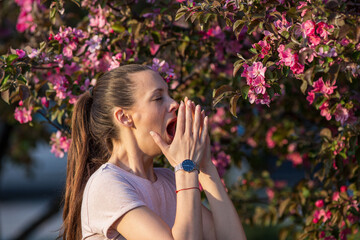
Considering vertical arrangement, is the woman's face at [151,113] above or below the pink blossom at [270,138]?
above

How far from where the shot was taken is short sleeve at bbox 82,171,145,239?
226 centimetres

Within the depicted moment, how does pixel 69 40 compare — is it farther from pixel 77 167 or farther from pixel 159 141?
pixel 159 141

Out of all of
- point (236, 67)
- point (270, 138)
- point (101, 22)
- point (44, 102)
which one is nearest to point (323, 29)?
point (236, 67)

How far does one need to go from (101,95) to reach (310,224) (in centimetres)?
150

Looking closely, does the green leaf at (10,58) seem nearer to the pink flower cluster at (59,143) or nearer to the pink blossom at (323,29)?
the pink flower cluster at (59,143)

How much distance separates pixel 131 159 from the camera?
8.43ft

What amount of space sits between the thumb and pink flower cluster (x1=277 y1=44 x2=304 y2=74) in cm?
60

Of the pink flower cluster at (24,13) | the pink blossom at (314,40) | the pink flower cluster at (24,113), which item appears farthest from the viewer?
the pink flower cluster at (24,13)

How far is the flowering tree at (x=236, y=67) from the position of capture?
2.42 m

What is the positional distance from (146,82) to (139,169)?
394 mm

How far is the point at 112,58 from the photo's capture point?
3.11m

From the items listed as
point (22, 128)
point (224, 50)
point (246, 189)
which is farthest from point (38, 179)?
point (224, 50)

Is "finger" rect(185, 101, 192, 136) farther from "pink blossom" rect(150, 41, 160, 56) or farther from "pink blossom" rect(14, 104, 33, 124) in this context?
"pink blossom" rect(14, 104, 33, 124)

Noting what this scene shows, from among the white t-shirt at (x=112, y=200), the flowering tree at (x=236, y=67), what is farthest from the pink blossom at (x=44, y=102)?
the white t-shirt at (x=112, y=200)
